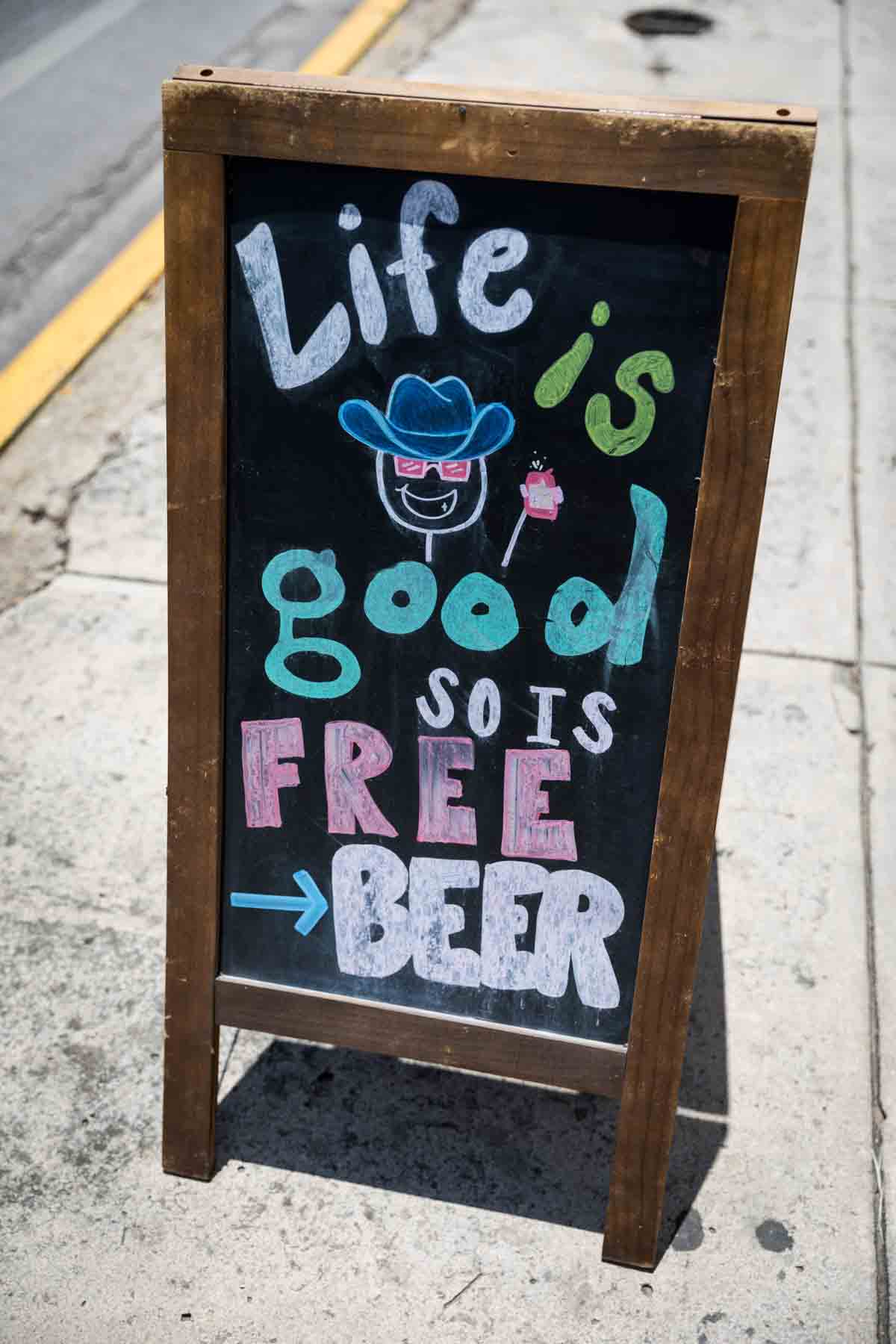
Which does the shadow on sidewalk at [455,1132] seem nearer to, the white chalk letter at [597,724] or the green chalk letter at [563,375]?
the white chalk letter at [597,724]

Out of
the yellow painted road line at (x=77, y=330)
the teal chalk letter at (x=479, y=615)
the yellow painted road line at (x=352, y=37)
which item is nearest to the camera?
the teal chalk letter at (x=479, y=615)

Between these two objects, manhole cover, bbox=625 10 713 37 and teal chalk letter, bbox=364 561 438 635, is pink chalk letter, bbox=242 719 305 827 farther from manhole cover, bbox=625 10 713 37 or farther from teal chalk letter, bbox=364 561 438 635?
manhole cover, bbox=625 10 713 37

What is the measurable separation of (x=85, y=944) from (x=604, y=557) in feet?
5.71

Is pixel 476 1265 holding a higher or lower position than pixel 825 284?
lower

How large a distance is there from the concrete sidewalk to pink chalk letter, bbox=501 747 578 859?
799 millimetres

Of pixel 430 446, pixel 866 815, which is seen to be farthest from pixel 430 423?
pixel 866 815

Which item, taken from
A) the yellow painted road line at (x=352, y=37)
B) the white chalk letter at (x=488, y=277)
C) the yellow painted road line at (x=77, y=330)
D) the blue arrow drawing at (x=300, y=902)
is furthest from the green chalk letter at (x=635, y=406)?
the yellow painted road line at (x=352, y=37)

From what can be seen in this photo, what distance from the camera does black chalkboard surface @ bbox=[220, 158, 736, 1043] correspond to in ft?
7.20

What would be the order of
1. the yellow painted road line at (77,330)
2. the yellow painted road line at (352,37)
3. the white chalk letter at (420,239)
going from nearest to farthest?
the white chalk letter at (420,239) → the yellow painted road line at (77,330) → the yellow painted road line at (352,37)

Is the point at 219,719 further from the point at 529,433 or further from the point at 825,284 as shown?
the point at 825,284

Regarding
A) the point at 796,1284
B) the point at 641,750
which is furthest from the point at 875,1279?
the point at 641,750

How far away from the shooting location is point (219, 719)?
8.40ft

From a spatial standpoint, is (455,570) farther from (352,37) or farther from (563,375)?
(352,37)

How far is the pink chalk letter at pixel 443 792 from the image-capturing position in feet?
8.29
